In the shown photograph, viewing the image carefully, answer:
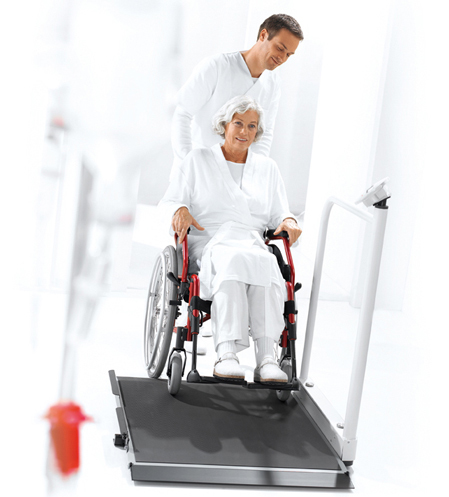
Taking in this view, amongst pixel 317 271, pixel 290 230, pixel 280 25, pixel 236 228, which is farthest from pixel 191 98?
pixel 317 271

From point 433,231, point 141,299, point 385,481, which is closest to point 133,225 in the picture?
point 141,299

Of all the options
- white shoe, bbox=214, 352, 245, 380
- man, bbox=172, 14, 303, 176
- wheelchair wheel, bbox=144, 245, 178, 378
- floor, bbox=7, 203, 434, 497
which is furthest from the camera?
man, bbox=172, 14, 303, 176

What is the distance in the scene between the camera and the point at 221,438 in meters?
2.32

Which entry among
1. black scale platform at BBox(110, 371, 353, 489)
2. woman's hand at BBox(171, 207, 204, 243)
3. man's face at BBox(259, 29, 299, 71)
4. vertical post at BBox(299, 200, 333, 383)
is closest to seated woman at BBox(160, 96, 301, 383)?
woman's hand at BBox(171, 207, 204, 243)

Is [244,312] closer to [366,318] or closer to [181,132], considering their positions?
[366,318]

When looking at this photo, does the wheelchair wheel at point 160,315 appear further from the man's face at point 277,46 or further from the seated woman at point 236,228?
the man's face at point 277,46

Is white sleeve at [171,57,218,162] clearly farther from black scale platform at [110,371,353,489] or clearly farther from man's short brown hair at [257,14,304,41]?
black scale platform at [110,371,353,489]

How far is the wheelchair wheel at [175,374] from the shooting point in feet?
8.28

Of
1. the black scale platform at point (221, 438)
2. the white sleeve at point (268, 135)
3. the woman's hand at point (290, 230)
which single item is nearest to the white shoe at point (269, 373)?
the black scale platform at point (221, 438)

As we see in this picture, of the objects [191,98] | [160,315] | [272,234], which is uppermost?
[191,98]

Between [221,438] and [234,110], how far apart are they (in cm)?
126

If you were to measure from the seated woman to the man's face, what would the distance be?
14.1 inches

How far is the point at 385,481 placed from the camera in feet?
7.48

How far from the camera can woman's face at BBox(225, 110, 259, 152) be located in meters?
2.73
